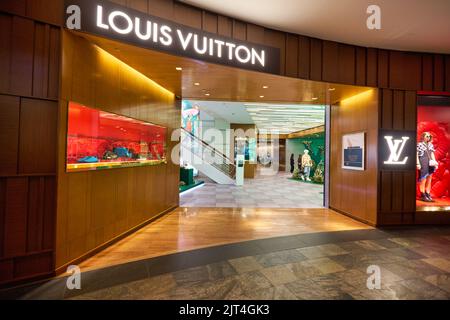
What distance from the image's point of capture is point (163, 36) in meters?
3.41

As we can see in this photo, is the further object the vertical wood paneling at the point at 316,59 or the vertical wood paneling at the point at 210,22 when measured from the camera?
the vertical wood paneling at the point at 316,59

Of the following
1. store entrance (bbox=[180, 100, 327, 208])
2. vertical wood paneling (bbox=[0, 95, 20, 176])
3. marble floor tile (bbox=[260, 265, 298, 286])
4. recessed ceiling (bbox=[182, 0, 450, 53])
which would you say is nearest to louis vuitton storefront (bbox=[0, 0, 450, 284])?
vertical wood paneling (bbox=[0, 95, 20, 176])

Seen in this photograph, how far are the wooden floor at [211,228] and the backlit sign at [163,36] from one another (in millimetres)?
3083

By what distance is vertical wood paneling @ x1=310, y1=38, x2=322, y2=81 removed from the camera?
4.70 m

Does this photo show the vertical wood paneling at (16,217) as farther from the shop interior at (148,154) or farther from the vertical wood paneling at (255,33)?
the vertical wood paneling at (255,33)

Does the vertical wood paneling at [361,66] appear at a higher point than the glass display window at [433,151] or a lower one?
higher

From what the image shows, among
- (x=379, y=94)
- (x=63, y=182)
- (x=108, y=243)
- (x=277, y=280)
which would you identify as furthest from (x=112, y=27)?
(x=379, y=94)

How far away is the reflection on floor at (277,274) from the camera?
2.55m

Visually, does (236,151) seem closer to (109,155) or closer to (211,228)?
(211,228)

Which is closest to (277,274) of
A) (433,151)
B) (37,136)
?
(37,136)

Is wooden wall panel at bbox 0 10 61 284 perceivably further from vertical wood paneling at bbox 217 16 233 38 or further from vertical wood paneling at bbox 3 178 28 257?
vertical wood paneling at bbox 217 16 233 38

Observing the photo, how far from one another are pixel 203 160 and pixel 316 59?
9555mm

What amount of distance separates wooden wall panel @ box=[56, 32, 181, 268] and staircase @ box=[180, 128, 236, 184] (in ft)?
24.3

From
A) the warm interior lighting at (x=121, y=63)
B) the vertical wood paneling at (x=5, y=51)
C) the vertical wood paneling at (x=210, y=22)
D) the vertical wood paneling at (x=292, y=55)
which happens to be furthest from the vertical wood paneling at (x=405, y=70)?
the vertical wood paneling at (x=5, y=51)
